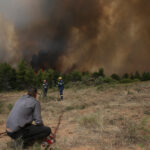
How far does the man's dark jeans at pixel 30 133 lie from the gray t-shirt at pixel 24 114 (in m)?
0.18

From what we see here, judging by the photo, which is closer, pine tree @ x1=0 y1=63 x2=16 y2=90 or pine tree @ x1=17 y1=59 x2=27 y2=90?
pine tree @ x1=0 y1=63 x2=16 y2=90

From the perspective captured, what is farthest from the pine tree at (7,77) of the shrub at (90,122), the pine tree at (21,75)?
the shrub at (90,122)

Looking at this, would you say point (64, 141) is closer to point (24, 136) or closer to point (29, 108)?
point (24, 136)

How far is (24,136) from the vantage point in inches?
145

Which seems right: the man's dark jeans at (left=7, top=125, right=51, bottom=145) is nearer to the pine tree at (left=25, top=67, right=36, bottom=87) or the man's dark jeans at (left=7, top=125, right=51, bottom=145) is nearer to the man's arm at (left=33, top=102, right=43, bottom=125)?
the man's arm at (left=33, top=102, right=43, bottom=125)

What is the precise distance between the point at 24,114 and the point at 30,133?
53cm

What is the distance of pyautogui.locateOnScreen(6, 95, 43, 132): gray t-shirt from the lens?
138 inches

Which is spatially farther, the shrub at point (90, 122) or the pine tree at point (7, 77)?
the pine tree at point (7, 77)

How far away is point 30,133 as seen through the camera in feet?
12.2

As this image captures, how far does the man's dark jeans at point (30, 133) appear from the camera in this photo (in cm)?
361

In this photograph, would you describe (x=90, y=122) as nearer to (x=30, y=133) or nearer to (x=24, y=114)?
(x=30, y=133)

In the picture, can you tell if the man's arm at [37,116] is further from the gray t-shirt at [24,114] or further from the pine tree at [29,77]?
the pine tree at [29,77]

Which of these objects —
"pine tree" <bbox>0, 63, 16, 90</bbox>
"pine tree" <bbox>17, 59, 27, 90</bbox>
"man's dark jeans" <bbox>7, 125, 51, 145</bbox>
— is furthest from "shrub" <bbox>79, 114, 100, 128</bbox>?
"pine tree" <bbox>17, 59, 27, 90</bbox>

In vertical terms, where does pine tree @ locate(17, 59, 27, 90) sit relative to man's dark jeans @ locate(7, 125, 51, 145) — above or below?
above
